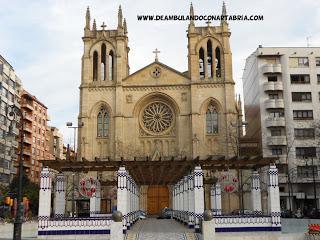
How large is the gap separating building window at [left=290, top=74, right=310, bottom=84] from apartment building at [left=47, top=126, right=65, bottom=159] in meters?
48.0

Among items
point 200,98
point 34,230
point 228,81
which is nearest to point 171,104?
point 200,98

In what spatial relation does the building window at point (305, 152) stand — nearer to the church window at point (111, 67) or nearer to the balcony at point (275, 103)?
the balcony at point (275, 103)

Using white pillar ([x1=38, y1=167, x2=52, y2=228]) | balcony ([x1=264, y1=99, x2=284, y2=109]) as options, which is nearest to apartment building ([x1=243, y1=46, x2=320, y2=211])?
balcony ([x1=264, y1=99, x2=284, y2=109])

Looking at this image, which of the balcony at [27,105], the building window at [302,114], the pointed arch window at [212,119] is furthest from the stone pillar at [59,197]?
the balcony at [27,105]

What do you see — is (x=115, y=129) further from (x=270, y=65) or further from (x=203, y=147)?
(x=270, y=65)

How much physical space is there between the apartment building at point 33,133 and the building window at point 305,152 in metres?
39.4

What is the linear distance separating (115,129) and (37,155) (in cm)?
2901

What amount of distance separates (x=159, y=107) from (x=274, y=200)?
34645mm

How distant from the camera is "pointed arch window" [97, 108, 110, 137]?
55125 millimetres

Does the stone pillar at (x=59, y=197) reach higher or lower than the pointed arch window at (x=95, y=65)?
lower

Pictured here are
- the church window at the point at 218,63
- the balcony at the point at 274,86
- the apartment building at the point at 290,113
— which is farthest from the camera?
the church window at the point at 218,63

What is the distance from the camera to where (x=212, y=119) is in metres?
54.8

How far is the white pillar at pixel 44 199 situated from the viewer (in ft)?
70.1

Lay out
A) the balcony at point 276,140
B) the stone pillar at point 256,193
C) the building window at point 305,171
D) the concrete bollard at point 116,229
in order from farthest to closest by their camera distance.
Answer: the balcony at point 276,140 → the building window at point 305,171 → the stone pillar at point 256,193 → the concrete bollard at point 116,229
